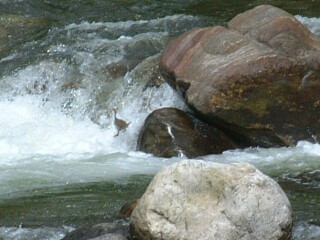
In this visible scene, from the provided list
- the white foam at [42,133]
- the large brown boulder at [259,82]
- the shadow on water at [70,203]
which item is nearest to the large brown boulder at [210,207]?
the shadow on water at [70,203]

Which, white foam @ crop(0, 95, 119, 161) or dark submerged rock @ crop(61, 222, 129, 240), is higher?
dark submerged rock @ crop(61, 222, 129, 240)

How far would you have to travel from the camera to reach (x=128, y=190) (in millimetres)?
8500

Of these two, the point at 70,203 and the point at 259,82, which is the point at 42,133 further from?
the point at 70,203

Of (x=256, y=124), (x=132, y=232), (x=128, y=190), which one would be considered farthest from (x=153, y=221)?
(x=256, y=124)

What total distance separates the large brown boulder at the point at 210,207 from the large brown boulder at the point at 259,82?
3.12 m

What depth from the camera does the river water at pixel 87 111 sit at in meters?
8.11

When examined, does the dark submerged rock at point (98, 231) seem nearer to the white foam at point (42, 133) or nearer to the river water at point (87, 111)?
the river water at point (87, 111)

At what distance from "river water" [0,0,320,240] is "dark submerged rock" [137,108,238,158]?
13 centimetres

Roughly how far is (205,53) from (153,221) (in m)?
4.07

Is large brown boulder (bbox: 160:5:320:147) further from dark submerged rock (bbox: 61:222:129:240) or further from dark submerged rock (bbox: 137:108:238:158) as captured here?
dark submerged rock (bbox: 61:222:129:240)

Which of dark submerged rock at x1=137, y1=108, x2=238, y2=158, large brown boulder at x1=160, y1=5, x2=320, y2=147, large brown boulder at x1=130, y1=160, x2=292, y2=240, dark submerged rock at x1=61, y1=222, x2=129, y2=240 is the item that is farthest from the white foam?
large brown boulder at x1=130, y1=160, x2=292, y2=240

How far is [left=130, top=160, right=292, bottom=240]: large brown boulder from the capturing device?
21.4 ft

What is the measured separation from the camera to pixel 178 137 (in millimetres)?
9883

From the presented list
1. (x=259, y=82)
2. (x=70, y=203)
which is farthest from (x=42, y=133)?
(x=70, y=203)
